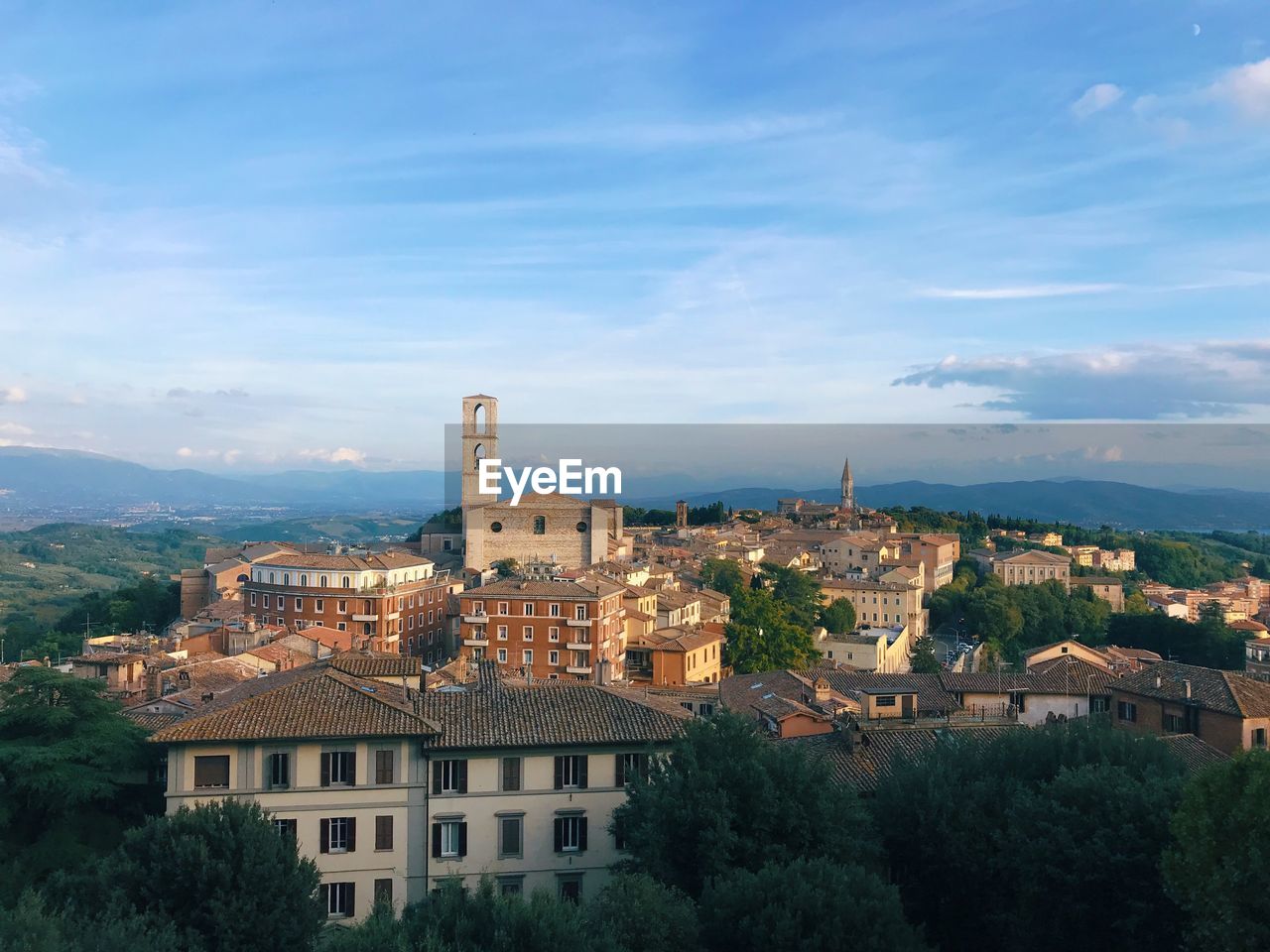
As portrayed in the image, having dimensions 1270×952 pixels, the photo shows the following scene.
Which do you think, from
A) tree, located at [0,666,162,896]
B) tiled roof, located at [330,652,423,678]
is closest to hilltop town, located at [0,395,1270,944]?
tiled roof, located at [330,652,423,678]

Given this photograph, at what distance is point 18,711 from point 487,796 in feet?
29.7

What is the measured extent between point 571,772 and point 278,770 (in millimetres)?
4676

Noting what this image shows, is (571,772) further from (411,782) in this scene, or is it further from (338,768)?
(338,768)

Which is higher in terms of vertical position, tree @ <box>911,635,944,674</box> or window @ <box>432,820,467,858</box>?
window @ <box>432,820,467,858</box>

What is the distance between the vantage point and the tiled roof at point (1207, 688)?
23719 mm

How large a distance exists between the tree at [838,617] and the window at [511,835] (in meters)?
44.1

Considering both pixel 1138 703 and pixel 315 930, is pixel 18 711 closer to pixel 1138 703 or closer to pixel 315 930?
pixel 315 930

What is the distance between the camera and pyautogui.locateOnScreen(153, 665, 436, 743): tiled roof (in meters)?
17.1

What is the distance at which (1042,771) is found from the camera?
52.3 feet

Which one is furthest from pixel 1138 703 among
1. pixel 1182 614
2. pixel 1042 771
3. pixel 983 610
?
pixel 1182 614

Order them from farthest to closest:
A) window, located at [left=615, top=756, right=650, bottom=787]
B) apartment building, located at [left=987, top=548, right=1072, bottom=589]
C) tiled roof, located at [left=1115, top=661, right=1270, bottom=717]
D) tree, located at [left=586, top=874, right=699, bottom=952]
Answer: apartment building, located at [left=987, top=548, right=1072, bottom=589]
tiled roof, located at [left=1115, top=661, right=1270, bottom=717]
window, located at [left=615, top=756, right=650, bottom=787]
tree, located at [left=586, top=874, right=699, bottom=952]

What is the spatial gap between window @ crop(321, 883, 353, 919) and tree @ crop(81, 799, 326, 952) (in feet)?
11.8

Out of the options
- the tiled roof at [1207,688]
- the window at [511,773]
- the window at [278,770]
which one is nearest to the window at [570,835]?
the window at [511,773]

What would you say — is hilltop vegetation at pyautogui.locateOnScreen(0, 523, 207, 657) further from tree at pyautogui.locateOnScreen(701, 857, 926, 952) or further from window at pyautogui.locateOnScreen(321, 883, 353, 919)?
tree at pyautogui.locateOnScreen(701, 857, 926, 952)
